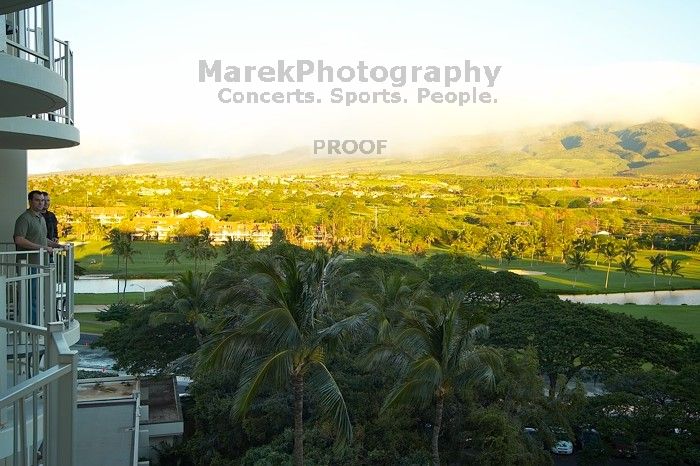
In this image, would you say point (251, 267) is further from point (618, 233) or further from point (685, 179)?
point (685, 179)

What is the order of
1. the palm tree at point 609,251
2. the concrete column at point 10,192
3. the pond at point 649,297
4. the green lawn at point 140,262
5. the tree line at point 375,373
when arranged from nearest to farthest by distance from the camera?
the concrete column at point 10,192 → the tree line at point 375,373 → the pond at point 649,297 → the palm tree at point 609,251 → the green lawn at point 140,262

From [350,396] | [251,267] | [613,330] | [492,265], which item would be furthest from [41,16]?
[492,265]

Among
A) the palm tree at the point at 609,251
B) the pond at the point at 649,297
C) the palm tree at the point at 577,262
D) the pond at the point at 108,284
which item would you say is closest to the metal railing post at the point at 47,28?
the palm tree at the point at 577,262

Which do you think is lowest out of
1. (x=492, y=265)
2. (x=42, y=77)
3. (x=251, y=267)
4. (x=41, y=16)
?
(x=492, y=265)

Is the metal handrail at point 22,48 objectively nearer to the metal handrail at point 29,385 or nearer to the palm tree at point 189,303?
the metal handrail at point 29,385

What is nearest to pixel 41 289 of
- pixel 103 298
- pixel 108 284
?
pixel 103 298

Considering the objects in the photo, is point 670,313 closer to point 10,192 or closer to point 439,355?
point 439,355

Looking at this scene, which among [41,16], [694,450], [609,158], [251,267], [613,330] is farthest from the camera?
[609,158]
